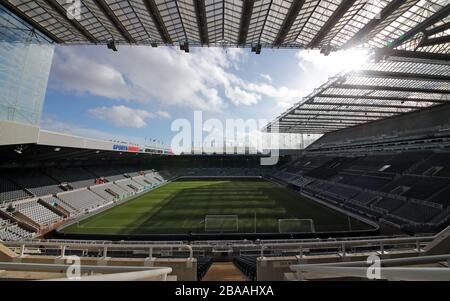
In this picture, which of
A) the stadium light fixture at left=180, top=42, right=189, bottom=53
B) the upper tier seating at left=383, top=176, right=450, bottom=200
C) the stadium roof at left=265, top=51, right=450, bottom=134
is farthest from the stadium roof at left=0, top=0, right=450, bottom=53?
the upper tier seating at left=383, top=176, right=450, bottom=200

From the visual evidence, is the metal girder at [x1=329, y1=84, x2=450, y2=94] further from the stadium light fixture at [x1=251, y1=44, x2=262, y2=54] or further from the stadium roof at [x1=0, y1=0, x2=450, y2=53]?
the stadium light fixture at [x1=251, y1=44, x2=262, y2=54]

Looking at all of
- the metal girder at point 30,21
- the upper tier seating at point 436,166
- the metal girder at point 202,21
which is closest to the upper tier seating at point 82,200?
the metal girder at point 30,21

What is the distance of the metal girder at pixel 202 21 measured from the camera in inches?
681

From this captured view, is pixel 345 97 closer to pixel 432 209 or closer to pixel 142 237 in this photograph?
pixel 432 209

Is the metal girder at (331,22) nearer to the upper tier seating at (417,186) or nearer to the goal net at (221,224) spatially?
the goal net at (221,224)

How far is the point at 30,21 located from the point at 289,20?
1980 centimetres

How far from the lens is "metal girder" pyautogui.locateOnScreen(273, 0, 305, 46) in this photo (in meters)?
16.9

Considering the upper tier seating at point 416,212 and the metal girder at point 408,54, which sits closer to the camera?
the metal girder at point 408,54

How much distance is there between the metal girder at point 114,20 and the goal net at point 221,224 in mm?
17929

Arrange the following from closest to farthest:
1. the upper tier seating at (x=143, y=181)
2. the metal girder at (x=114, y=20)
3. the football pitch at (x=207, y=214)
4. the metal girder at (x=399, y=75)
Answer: the metal girder at (x=114, y=20) < the football pitch at (x=207, y=214) < the metal girder at (x=399, y=75) < the upper tier seating at (x=143, y=181)

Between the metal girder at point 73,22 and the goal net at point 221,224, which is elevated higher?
the metal girder at point 73,22

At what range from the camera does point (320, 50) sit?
946 inches

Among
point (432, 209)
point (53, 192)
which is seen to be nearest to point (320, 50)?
point (432, 209)

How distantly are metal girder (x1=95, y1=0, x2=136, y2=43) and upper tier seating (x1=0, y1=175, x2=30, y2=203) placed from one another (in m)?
19.0
